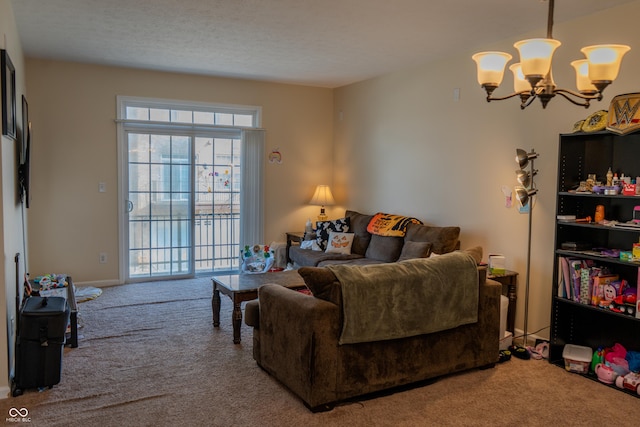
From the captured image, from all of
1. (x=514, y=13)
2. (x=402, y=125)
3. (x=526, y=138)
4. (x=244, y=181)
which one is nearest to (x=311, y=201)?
(x=244, y=181)

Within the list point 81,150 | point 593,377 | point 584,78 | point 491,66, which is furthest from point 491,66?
point 81,150

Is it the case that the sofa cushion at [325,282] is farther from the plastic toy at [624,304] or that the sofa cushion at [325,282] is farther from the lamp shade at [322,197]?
the lamp shade at [322,197]

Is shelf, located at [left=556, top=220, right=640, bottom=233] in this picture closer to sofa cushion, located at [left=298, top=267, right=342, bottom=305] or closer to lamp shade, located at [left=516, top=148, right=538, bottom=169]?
Answer: lamp shade, located at [left=516, top=148, right=538, bottom=169]

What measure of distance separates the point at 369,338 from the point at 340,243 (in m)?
2.82

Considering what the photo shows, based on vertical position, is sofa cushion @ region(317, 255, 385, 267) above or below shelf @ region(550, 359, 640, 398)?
above

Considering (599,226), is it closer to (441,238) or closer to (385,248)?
(441,238)

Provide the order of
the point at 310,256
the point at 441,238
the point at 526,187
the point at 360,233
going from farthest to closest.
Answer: the point at 360,233
the point at 310,256
the point at 441,238
the point at 526,187

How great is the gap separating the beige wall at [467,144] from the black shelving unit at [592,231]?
5.7 inches

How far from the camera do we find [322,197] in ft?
22.0

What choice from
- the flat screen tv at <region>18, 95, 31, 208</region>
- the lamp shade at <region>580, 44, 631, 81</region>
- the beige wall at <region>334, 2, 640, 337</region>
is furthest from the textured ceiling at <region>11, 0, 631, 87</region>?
the lamp shade at <region>580, 44, 631, 81</region>

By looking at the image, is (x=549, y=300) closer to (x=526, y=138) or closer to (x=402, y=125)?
(x=526, y=138)

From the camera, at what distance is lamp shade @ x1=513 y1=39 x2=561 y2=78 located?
7.42 feet

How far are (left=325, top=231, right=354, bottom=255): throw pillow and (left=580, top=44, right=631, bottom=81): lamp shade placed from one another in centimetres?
363

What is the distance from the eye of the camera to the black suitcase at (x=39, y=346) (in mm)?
3004
